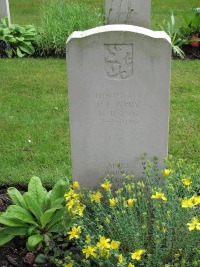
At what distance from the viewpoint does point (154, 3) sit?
12.9 metres

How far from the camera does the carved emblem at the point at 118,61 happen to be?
3.49m

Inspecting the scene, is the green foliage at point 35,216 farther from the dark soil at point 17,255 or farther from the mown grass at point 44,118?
the mown grass at point 44,118

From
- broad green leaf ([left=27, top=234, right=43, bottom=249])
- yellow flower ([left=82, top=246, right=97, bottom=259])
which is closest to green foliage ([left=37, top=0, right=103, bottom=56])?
broad green leaf ([left=27, top=234, right=43, bottom=249])

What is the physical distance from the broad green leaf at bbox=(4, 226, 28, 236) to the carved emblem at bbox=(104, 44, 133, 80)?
129cm

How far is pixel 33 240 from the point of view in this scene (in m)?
3.53

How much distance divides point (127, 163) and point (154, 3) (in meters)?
9.75

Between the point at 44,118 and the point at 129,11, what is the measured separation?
2540mm

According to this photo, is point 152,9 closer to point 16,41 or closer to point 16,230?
point 16,41

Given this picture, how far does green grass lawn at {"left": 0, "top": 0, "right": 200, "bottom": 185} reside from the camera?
5.02 m

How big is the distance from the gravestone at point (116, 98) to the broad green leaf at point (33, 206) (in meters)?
0.41

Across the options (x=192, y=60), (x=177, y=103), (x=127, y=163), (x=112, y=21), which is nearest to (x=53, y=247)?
(x=127, y=163)

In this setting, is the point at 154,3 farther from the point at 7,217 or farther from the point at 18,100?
the point at 7,217

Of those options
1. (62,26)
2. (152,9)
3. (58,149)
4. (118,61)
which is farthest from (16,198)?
(152,9)

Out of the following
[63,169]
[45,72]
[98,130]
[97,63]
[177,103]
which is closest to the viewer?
[97,63]
